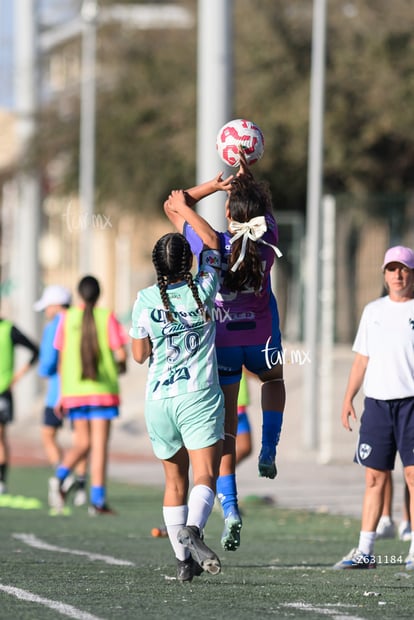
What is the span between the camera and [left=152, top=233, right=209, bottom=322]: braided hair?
899 cm

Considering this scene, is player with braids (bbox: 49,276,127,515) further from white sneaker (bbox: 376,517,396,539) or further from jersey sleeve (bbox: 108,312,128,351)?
white sneaker (bbox: 376,517,396,539)

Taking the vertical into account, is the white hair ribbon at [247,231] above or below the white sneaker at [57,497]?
above

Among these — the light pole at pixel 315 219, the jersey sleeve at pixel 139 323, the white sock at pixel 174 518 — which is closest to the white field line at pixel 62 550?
the white sock at pixel 174 518

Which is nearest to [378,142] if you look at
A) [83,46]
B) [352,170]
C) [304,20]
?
[352,170]

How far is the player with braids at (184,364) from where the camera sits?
353 inches

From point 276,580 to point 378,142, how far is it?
992 inches

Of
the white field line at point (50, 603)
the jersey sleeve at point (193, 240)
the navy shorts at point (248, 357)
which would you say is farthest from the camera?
the navy shorts at point (248, 357)

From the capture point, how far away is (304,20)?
33.3 meters

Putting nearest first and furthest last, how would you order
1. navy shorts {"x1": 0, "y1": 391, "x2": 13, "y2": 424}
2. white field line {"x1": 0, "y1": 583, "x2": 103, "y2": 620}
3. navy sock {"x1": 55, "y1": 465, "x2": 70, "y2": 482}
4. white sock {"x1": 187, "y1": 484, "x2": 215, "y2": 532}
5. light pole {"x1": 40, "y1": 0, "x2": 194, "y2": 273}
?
1. white field line {"x1": 0, "y1": 583, "x2": 103, "y2": 620}
2. white sock {"x1": 187, "y1": 484, "x2": 215, "y2": 532}
3. navy sock {"x1": 55, "y1": 465, "x2": 70, "y2": 482}
4. navy shorts {"x1": 0, "y1": 391, "x2": 13, "y2": 424}
5. light pole {"x1": 40, "y1": 0, "x2": 194, "y2": 273}

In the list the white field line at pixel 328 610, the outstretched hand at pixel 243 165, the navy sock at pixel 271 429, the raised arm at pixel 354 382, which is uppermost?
the outstretched hand at pixel 243 165

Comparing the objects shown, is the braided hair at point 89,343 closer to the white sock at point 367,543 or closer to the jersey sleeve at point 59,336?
the jersey sleeve at point 59,336

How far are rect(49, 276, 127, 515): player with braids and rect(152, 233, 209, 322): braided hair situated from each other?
594cm

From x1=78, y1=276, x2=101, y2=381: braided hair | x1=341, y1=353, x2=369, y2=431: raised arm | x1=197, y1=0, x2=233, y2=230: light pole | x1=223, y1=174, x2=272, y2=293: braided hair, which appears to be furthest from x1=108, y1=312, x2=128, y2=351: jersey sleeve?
x1=223, y1=174, x2=272, y2=293: braided hair

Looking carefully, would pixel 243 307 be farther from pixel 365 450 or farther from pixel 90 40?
pixel 90 40
